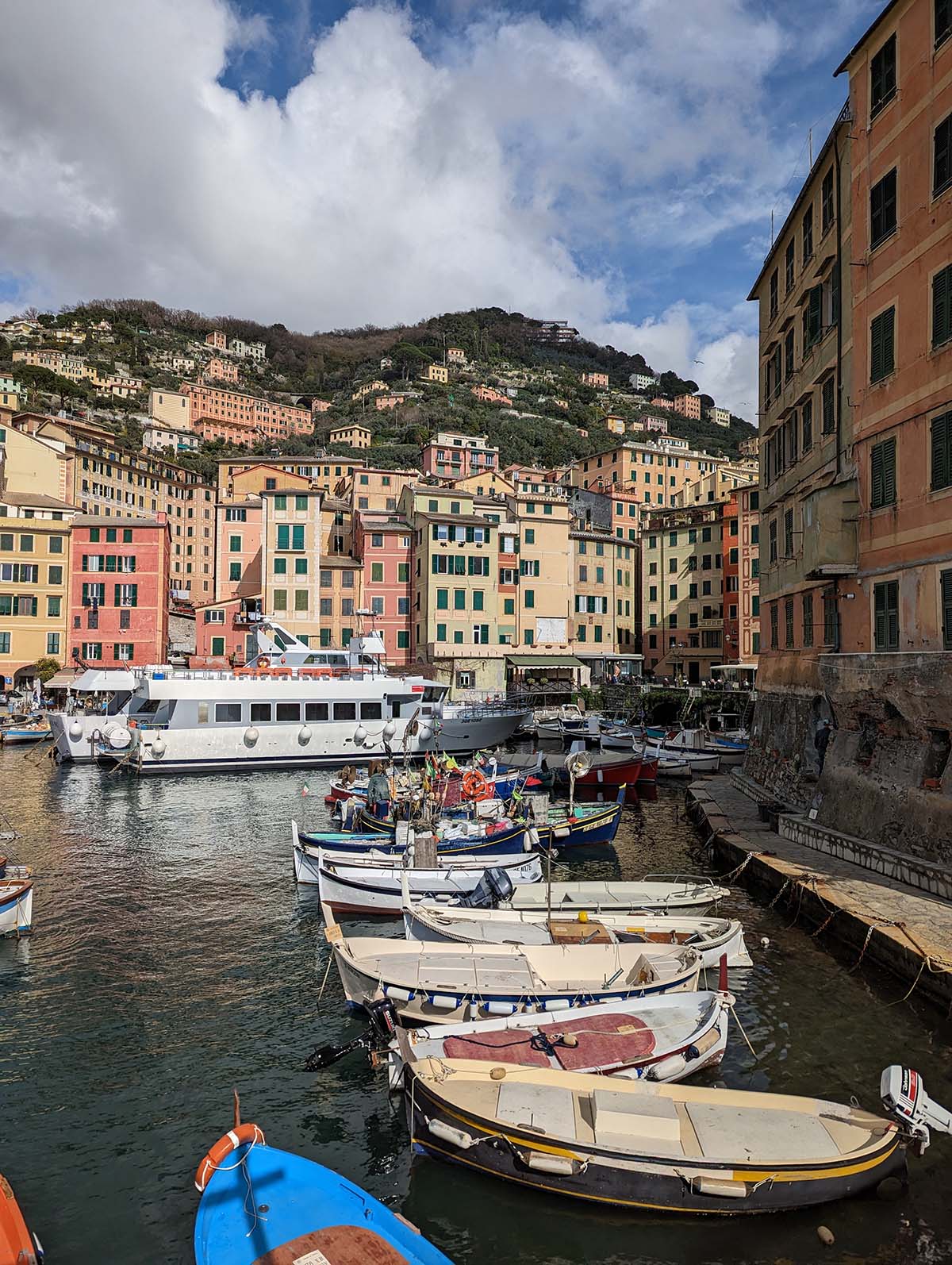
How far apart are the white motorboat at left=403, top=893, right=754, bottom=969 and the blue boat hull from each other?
6.07 meters

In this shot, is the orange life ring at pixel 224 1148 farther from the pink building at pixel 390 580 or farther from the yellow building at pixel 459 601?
the pink building at pixel 390 580

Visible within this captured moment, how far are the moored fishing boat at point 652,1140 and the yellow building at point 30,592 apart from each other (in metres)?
61.2

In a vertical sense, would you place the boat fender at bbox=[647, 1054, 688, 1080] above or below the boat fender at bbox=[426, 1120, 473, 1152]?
below

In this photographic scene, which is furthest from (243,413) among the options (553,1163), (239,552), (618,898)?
(553,1163)

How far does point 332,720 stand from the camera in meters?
42.7

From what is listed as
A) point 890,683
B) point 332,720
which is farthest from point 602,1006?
point 332,720

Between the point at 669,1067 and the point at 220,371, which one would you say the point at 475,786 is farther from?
the point at 220,371

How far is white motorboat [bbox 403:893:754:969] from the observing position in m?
13.8

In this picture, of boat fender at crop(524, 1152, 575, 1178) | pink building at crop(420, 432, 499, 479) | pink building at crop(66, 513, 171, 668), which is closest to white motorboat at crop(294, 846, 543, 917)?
boat fender at crop(524, 1152, 575, 1178)

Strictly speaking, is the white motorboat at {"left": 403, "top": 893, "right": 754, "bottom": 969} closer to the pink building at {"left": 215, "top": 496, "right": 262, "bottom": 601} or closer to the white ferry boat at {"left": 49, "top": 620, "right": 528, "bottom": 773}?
the white ferry boat at {"left": 49, "top": 620, "right": 528, "bottom": 773}

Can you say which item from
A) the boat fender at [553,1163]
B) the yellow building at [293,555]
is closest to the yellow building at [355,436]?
the yellow building at [293,555]

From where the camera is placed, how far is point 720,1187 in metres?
7.89

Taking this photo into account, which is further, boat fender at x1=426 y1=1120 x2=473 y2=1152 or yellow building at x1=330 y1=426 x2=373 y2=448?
yellow building at x1=330 y1=426 x2=373 y2=448

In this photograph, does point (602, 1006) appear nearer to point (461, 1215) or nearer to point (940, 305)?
point (461, 1215)
